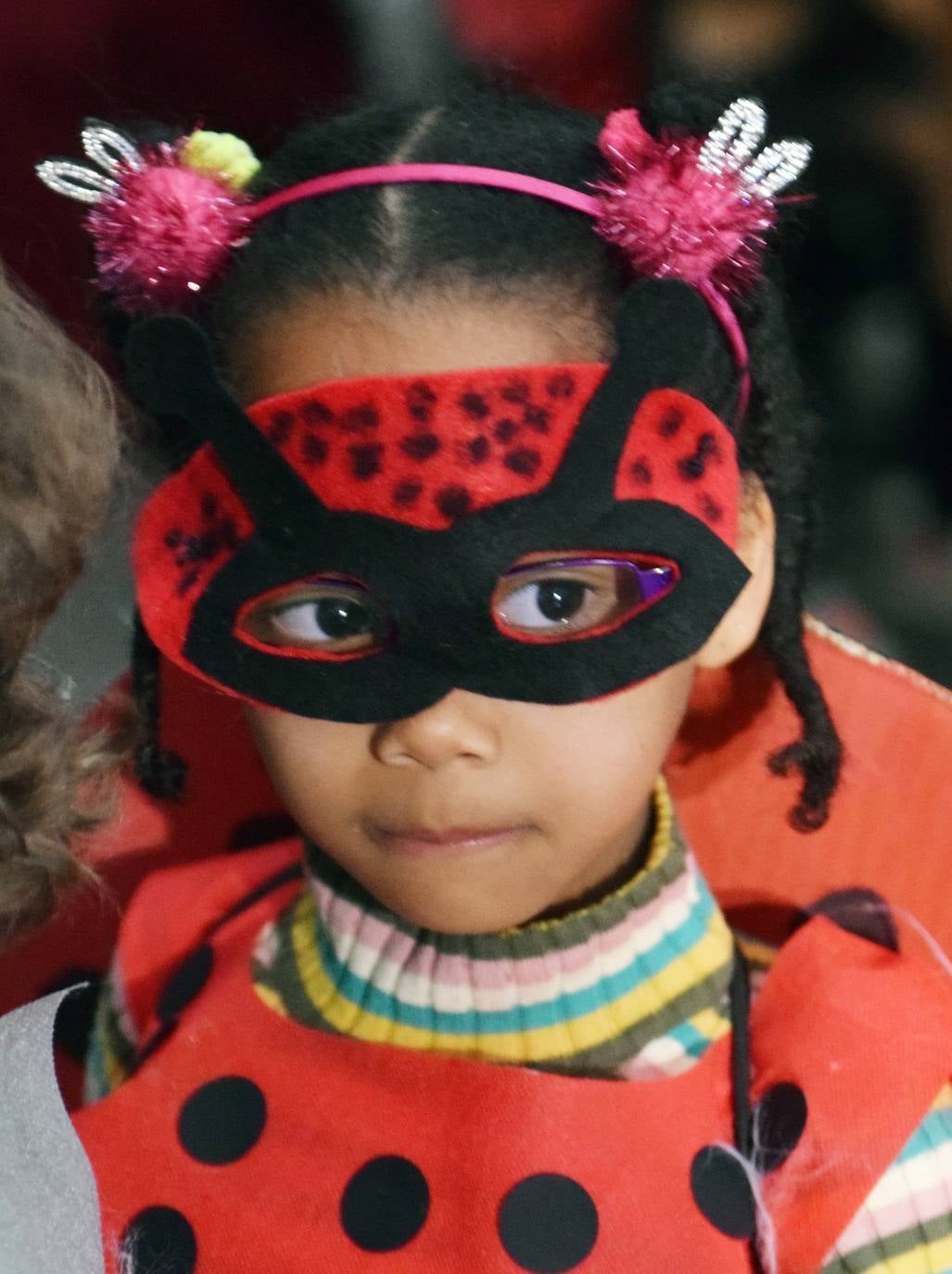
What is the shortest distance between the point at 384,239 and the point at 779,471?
33cm

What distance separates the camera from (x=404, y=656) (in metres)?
0.76

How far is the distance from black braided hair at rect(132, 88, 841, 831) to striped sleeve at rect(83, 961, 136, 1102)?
502 mm

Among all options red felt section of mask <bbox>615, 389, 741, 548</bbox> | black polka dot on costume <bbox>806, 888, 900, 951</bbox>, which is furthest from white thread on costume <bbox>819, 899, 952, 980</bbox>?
red felt section of mask <bbox>615, 389, 741, 548</bbox>

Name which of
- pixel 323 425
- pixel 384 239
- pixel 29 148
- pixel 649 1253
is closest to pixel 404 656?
pixel 323 425

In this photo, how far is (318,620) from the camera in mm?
818

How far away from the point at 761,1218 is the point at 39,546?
0.56 meters

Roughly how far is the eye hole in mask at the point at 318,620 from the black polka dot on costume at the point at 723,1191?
0.37 m

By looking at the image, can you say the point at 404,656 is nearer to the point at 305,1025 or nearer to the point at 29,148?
the point at 305,1025

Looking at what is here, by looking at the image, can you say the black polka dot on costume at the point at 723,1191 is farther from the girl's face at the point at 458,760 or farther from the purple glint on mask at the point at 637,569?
the purple glint on mask at the point at 637,569

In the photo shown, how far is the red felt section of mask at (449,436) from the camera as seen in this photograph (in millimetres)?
727

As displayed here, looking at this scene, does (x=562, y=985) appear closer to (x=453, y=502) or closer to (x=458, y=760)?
(x=458, y=760)

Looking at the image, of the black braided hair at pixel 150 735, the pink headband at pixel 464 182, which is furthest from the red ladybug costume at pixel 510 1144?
the pink headband at pixel 464 182

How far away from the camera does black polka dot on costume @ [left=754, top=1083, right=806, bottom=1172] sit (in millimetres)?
822

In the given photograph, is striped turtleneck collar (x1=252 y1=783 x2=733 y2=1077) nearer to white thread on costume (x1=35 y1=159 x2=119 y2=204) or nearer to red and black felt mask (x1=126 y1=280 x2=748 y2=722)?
red and black felt mask (x1=126 y1=280 x2=748 y2=722)
